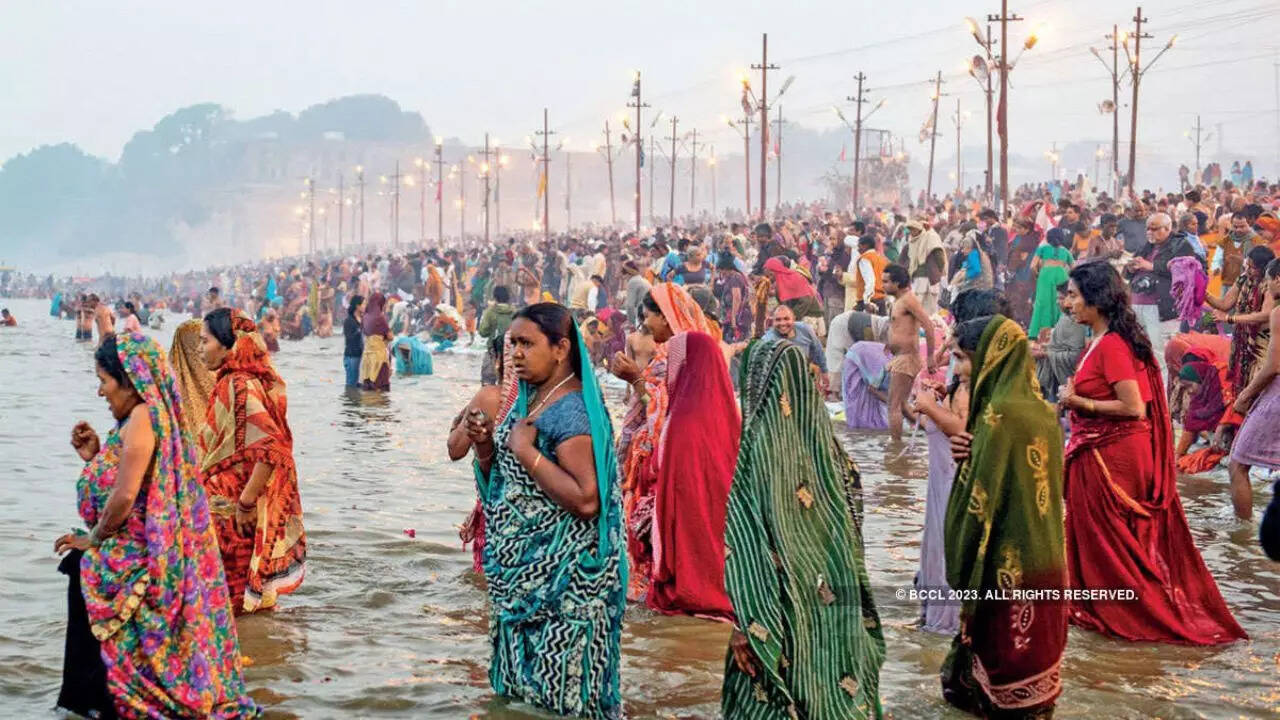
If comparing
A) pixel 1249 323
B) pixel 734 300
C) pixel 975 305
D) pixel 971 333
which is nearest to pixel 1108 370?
pixel 975 305

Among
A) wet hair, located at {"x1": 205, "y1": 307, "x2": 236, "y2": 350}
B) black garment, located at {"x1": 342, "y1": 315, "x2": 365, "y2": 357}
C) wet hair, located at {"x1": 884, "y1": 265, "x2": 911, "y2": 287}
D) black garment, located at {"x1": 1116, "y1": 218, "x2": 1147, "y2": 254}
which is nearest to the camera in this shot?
wet hair, located at {"x1": 205, "y1": 307, "x2": 236, "y2": 350}

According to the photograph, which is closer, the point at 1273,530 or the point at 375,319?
the point at 1273,530

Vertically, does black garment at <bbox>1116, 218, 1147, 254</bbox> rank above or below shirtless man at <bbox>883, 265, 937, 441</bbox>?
above

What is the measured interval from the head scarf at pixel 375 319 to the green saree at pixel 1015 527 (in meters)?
13.6

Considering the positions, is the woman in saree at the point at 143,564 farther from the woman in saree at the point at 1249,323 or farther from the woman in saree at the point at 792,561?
the woman in saree at the point at 1249,323

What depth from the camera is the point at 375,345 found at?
18.2 m

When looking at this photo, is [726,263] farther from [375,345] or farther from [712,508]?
[712,508]

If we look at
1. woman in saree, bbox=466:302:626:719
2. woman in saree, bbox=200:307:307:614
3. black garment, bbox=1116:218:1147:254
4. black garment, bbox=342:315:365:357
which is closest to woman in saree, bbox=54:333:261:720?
woman in saree, bbox=466:302:626:719

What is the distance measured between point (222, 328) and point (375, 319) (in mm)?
11616

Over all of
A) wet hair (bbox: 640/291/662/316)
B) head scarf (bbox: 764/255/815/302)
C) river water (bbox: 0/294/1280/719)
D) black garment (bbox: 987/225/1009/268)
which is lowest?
river water (bbox: 0/294/1280/719)

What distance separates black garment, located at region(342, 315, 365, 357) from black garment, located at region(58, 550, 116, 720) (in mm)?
13385

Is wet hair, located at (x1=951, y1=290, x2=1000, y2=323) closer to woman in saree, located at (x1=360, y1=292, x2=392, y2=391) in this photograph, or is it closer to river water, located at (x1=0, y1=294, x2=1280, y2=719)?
river water, located at (x1=0, y1=294, x2=1280, y2=719)

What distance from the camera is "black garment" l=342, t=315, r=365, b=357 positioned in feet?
60.5

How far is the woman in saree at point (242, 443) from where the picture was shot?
6379 mm
